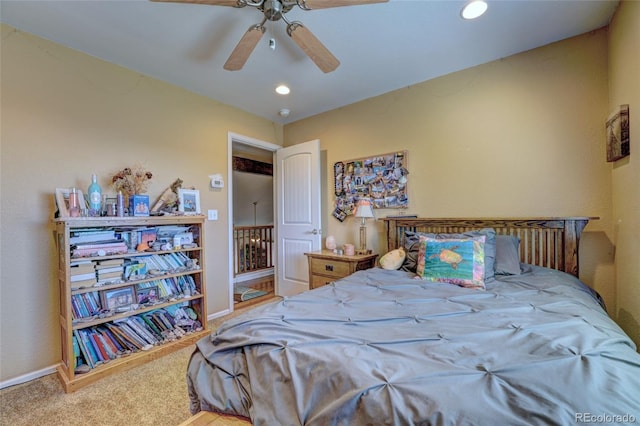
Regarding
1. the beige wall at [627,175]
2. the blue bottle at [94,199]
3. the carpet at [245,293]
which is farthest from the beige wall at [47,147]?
the beige wall at [627,175]

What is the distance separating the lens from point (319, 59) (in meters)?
1.90

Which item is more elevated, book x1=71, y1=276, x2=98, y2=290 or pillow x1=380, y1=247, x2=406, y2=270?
pillow x1=380, y1=247, x2=406, y2=270

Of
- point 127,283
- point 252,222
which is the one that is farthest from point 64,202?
point 252,222

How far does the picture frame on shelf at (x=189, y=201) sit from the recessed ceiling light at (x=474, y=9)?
2.76 metres

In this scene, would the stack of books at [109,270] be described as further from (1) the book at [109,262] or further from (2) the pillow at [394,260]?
(2) the pillow at [394,260]

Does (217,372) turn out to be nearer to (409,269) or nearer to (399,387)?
(399,387)

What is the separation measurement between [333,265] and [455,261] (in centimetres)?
130

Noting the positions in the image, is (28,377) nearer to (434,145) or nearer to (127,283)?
(127,283)

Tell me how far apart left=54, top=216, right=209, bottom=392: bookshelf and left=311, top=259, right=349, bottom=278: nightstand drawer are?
1164 millimetres

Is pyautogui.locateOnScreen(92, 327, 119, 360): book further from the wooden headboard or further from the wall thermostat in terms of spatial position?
the wooden headboard

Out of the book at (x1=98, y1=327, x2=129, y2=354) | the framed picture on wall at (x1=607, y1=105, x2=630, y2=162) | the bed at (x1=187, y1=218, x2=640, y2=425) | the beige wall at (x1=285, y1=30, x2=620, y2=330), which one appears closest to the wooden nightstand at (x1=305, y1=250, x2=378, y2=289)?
the beige wall at (x1=285, y1=30, x2=620, y2=330)

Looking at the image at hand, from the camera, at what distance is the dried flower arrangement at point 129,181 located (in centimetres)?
230

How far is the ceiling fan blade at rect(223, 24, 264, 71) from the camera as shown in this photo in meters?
1.59

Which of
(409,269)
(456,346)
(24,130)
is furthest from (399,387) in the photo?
(24,130)
